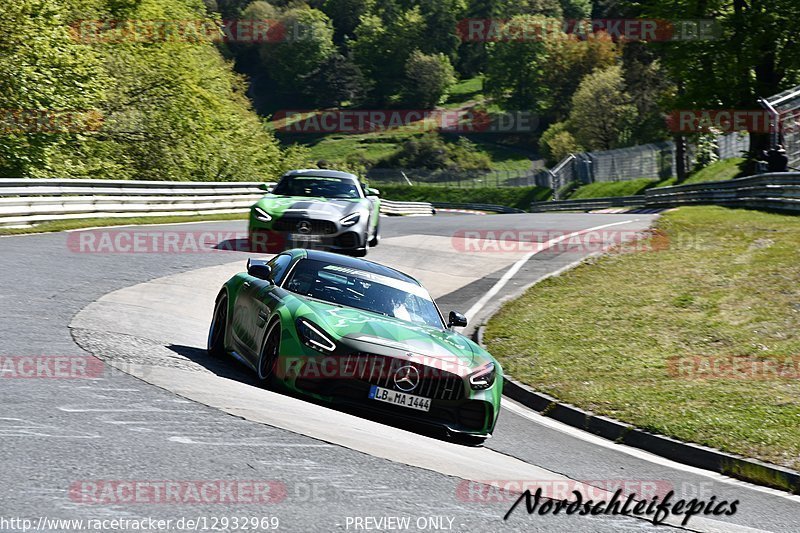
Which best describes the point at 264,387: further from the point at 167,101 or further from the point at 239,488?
the point at 167,101

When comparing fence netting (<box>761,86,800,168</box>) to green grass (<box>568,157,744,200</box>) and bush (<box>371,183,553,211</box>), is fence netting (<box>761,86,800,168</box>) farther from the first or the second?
bush (<box>371,183,553,211</box>)

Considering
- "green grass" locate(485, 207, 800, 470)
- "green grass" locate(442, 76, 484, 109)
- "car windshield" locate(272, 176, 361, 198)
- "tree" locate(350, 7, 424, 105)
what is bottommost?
"green grass" locate(485, 207, 800, 470)

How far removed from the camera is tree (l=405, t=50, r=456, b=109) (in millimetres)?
154875

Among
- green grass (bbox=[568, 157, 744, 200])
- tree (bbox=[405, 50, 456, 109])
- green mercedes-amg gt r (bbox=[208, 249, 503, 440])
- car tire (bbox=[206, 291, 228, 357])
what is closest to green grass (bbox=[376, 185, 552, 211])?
green grass (bbox=[568, 157, 744, 200])

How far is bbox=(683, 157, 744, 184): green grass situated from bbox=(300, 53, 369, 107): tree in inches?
3916

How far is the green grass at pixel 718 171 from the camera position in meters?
49.8

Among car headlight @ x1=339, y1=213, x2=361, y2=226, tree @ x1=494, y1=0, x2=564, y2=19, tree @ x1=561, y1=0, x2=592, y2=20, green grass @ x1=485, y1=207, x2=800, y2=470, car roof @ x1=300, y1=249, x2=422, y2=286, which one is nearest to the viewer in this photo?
green grass @ x1=485, y1=207, x2=800, y2=470

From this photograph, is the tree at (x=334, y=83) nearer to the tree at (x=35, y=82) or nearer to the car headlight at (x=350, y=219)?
the tree at (x=35, y=82)

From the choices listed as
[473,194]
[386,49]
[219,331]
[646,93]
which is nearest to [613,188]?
[473,194]

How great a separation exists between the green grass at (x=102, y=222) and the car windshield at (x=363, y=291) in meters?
13.2

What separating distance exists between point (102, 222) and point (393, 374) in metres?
18.2

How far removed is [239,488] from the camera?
5.36m

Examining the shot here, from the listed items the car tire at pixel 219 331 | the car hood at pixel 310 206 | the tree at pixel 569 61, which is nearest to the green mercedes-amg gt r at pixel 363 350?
the car tire at pixel 219 331

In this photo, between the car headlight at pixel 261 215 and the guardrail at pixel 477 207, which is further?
the guardrail at pixel 477 207
